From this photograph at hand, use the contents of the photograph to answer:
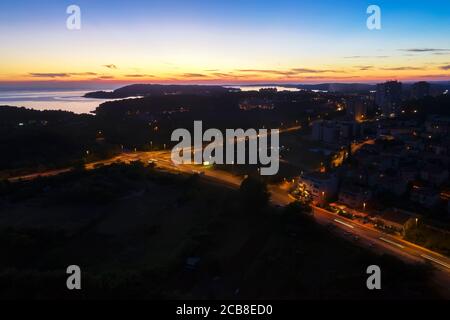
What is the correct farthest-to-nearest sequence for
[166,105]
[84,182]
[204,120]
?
[166,105]
[204,120]
[84,182]

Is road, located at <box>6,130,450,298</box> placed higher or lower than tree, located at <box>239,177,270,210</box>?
lower

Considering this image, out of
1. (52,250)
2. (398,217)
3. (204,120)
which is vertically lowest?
(52,250)

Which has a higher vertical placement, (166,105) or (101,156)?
(166,105)

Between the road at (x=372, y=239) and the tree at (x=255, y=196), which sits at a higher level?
the tree at (x=255, y=196)

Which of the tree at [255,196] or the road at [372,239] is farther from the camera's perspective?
the tree at [255,196]

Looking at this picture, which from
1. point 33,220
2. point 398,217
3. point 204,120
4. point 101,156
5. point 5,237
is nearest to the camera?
point 5,237

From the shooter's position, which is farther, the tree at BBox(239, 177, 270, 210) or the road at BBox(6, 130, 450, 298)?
the tree at BBox(239, 177, 270, 210)

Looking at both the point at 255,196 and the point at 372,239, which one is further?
the point at 255,196

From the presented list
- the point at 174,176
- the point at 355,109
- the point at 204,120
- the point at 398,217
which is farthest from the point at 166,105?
the point at 398,217

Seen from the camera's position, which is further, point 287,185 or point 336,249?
Answer: point 287,185

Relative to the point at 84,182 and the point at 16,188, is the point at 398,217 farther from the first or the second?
the point at 16,188

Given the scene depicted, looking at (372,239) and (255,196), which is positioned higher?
(255,196)
